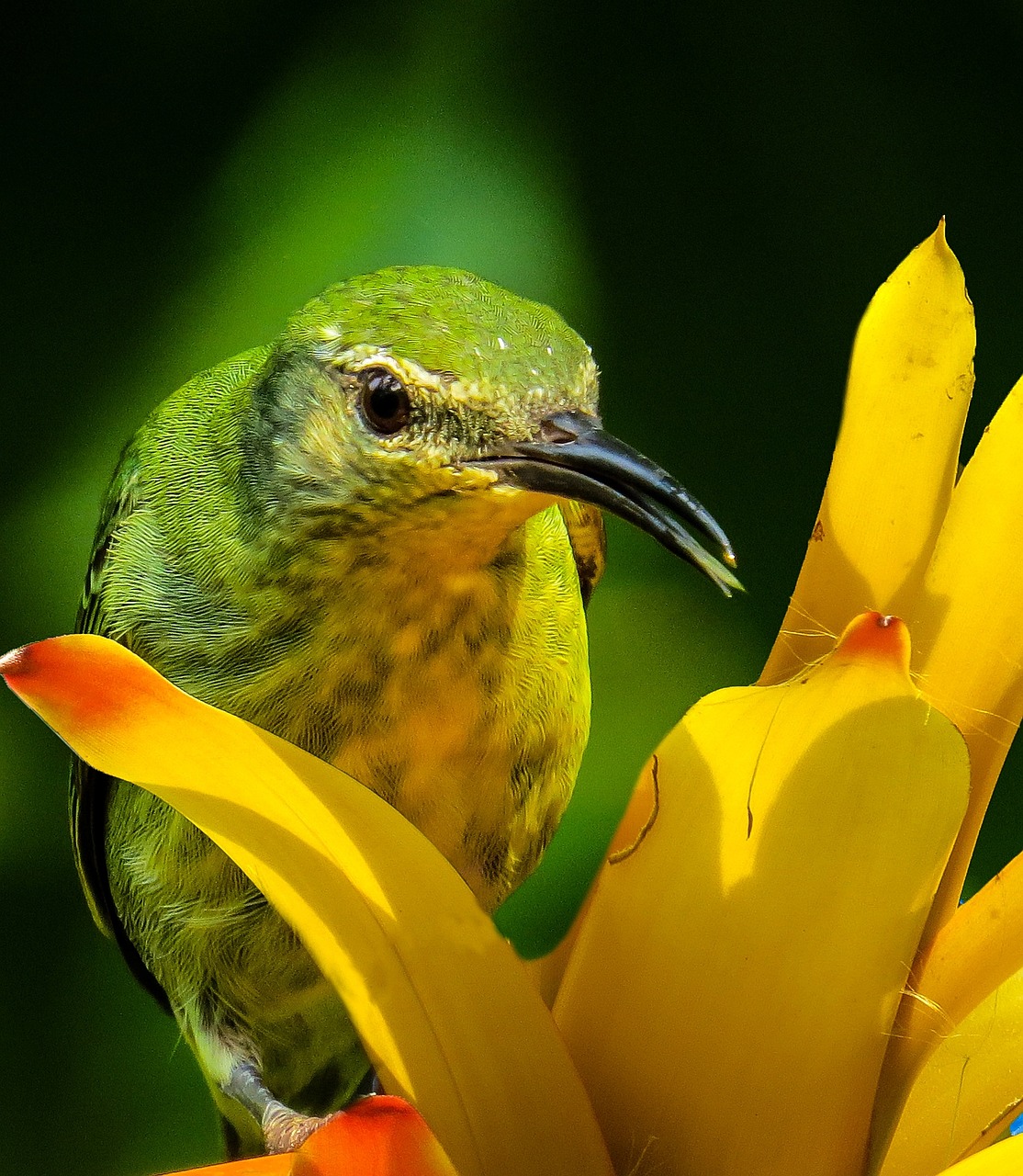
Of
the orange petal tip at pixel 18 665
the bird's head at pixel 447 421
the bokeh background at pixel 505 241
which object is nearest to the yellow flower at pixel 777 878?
the orange petal tip at pixel 18 665

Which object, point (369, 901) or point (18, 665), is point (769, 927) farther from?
point (18, 665)

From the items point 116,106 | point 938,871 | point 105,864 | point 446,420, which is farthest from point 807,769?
point 116,106

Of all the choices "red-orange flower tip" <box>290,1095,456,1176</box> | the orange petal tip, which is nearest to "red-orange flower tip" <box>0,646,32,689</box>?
→ the orange petal tip

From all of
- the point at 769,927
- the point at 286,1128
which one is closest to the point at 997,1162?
the point at 769,927

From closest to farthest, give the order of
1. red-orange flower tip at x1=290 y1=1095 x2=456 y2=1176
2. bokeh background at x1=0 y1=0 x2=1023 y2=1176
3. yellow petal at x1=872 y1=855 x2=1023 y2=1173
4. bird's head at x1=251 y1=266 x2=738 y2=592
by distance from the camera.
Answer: red-orange flower tip at x1=290 y1=1095 x2=456 y2=1176 < yellow petal at x1=872 y1=855 x2=1023 y2=1173 < bird's head at x1=251 y1=266 x2=738 y2=592 < bokeh background at x1=0 y1=0 x2=1023 y2=1176

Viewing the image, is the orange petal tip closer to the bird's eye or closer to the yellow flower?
the yellow flower
